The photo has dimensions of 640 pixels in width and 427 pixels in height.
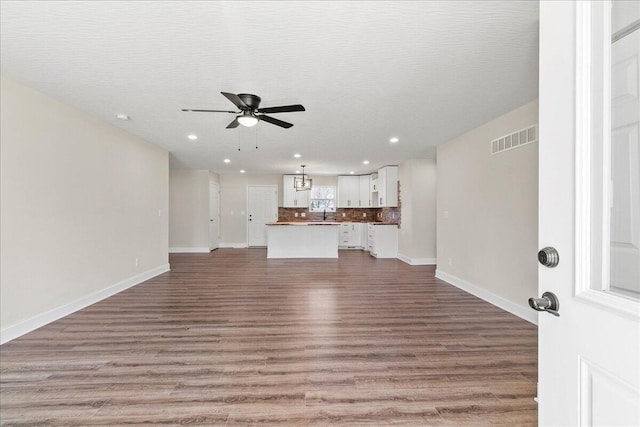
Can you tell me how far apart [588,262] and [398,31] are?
6.19ft

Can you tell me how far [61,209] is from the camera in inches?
134

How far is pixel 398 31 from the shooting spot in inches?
80.7

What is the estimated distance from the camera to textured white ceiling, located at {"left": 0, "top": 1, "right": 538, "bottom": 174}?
6.15ft

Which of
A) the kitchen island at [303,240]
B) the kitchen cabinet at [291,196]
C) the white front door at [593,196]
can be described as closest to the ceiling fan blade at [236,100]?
the white front door at [593,196]

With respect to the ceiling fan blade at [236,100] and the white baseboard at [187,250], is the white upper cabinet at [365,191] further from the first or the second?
the ceiling fan blade at [236,100]

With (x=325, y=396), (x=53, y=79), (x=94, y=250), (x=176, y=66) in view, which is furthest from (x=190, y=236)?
(x=325, y=396)

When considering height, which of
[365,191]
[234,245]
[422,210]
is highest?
[365,191]

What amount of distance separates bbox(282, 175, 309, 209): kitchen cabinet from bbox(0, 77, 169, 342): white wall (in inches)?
191

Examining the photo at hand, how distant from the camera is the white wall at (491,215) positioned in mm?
3357

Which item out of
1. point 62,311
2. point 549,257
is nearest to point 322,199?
point 62,311

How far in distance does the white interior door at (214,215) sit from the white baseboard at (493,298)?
254 inches

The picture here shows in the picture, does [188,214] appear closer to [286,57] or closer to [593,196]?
[286,57]

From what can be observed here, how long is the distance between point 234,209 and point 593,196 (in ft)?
31.5

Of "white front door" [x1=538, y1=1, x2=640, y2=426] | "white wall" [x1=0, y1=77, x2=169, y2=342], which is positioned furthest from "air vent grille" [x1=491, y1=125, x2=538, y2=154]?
"white wall" [x1=0, y1=77, x2=169, y2=342]
